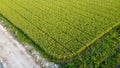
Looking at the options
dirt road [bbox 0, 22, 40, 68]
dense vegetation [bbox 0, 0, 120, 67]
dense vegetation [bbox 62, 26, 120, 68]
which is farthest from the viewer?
dense vegetation [bbox 0, 0, 120, 67]

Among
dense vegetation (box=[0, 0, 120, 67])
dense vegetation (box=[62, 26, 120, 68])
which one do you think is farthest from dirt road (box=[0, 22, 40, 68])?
dense vegetation (box=[62, 26, 120, 68])

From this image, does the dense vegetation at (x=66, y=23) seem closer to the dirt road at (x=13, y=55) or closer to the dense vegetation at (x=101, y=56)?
the dense vegetation at (x=101, y=56)

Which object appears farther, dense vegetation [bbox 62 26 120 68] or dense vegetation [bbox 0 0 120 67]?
dense vegetation [bbox 0 0 120 67]

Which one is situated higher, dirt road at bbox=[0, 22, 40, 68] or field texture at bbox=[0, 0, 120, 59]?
field texture at bbox=[0, 0, 120, 59]

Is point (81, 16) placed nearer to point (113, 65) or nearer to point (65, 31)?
point (65, 31)

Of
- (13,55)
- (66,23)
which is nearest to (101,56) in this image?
(66,23)

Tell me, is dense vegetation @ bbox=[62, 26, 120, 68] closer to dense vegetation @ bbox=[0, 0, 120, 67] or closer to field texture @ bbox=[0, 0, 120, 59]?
dense vegetation @ bbox=[0, 0, 120, 67]

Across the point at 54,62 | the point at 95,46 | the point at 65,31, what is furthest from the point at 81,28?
the point at 54,62

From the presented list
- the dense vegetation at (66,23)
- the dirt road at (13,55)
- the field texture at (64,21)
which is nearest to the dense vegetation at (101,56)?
the dense vegetation at (66,23)
